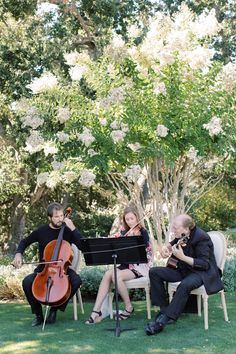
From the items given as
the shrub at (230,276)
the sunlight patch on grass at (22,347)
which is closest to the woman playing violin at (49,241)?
the sunlight patch on grass at (22,347)

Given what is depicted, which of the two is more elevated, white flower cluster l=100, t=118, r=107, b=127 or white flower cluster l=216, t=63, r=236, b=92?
white flower cluster l=216, t=63, r=236, b=92

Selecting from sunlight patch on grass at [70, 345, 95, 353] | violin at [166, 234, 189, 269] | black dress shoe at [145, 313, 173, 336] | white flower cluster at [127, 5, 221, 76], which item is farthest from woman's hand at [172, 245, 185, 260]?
white flower cluster at [127, 5, 221, 76]

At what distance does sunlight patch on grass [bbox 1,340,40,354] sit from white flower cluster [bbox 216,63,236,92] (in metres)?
4.65

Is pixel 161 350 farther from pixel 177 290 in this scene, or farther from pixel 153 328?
pixel 177 290

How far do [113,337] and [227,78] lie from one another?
428cm

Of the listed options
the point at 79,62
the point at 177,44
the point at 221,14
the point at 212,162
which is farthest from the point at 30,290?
the point at 221,14

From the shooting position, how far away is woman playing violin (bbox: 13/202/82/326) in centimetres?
561

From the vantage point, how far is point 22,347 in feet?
15.6

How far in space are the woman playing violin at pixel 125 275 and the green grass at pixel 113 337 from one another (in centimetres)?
11

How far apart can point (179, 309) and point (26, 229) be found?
12.3 meters

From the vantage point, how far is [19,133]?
11406 millimetres

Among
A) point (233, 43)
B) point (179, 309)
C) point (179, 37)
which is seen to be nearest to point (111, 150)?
point (179, 37)

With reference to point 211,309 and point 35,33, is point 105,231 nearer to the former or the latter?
point 35,33

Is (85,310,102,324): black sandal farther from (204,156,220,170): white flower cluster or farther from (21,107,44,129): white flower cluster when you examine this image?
(204,156,220,170): white flower cluster
